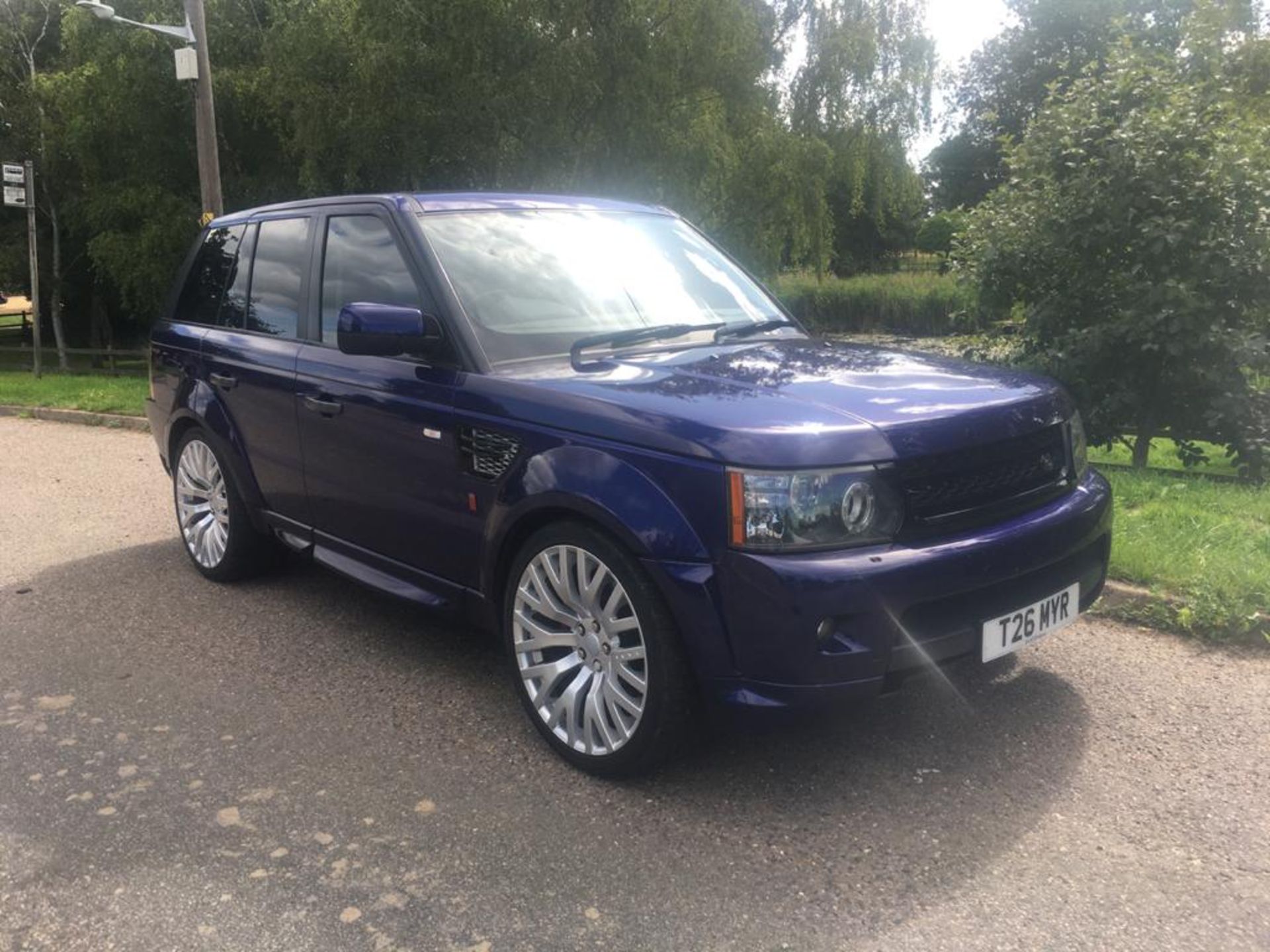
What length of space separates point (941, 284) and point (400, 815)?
30435 millimetres

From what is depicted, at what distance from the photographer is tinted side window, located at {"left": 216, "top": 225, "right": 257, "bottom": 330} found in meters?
5.21

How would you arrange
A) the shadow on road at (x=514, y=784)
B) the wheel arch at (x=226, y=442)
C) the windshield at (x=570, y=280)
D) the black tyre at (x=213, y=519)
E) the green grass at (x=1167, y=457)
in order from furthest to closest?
the green grass at (x=1167, y=457) < the black tyre at (x=213, y=519) < the wheel arch at (x=226, y=442) < the windshield at (x=570, y=280) < the shadow on road at (x=514, y=784)

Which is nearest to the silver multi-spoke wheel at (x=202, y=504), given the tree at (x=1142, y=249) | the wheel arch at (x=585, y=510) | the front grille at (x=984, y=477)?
the wheel arch at (x=585, y=510)

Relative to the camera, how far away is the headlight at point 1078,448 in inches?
149

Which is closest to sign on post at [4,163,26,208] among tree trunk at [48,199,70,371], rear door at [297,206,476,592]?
tree trunk at [48,199,70,371]

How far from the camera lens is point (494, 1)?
16844mm

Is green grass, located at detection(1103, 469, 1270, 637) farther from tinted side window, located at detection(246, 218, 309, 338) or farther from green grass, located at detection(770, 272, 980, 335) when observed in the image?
green grass, located at detection(770, 272, 980, 335)

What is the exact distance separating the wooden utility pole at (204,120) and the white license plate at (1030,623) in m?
12.5

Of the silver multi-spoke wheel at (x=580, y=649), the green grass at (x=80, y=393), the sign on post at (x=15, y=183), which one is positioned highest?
the sign on post at (x=15, y=183)

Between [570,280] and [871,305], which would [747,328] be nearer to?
[570,280]

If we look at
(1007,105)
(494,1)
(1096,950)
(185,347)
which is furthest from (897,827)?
(1007,105)

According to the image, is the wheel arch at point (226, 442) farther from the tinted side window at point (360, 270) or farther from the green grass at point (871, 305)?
the green grass at point (871, 305)

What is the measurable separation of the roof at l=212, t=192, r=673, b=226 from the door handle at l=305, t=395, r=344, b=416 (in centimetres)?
81

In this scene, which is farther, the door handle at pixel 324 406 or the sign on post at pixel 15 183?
the sign on post at pixel 15 183
